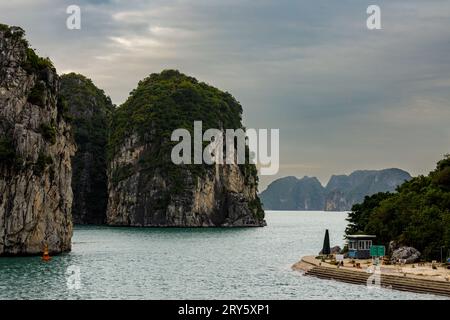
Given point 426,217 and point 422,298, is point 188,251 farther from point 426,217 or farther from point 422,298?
point 422,298

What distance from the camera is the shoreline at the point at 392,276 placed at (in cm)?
4884

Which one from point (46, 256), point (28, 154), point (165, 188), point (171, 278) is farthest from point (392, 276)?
point (165, 188)

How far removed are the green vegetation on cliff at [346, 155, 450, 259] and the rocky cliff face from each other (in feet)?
110

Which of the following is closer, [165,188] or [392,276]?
[392,276]

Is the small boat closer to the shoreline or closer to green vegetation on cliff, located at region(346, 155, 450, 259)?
the shoreline

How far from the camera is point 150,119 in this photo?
19812 cm

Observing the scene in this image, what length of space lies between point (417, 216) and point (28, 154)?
38971 mm

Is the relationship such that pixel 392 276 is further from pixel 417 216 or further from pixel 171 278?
pixel 171 278

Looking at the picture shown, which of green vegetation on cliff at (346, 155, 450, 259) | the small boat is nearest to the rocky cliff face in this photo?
the small boat

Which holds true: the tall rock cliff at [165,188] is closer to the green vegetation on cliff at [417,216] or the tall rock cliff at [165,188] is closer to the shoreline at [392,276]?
the green vegetation on cliff at [417,216]

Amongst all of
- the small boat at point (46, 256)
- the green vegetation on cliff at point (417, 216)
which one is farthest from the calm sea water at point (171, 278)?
the green vegetation on cliff at point (417, 216)

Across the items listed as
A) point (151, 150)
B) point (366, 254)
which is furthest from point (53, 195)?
point (151, 150)

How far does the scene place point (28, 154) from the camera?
7594 cm

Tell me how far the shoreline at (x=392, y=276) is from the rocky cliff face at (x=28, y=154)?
29579mm
